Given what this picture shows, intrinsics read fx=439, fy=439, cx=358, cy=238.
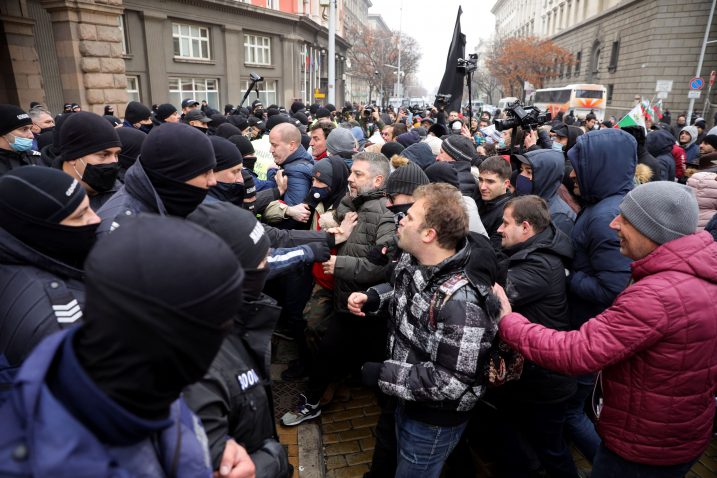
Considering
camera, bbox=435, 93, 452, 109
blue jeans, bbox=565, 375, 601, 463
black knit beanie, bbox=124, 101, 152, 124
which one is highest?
camera, bbox=435, 93, 452, 109

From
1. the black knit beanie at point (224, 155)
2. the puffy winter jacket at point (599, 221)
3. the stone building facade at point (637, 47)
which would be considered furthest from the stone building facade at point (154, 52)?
the stone building facade at point (637, 47)

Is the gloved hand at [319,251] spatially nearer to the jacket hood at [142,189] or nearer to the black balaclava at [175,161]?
the black balaclava at [175,161]

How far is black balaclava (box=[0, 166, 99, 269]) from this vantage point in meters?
1.69

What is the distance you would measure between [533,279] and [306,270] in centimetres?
217

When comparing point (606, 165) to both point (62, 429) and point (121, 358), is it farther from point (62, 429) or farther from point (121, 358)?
point (62, 429)

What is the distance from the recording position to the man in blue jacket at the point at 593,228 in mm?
2830

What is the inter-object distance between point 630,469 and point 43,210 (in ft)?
9.20

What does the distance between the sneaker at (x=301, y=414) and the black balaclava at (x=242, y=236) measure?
214 centimetres

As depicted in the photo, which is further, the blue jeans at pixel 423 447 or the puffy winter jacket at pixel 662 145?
the puffy winter jacket at pixel 662 145

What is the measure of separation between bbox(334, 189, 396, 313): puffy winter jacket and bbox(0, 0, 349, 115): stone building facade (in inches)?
436

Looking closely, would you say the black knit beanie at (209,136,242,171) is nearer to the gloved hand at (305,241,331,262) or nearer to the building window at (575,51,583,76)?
the gloved hand at (305,241,331,262)

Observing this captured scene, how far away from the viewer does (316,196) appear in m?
4.02

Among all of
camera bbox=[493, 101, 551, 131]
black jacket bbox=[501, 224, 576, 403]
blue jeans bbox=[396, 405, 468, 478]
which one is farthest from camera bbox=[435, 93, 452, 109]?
blue jeans bbox=[396, 405, 468, 478]

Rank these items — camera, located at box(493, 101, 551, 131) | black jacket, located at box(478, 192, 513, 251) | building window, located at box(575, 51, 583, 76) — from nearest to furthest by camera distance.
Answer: black jacket, located at box(478, 192, 513, 251)
camera, located at box(493, 101, 551, 131)
building window, located at box(575, 51, 583, 76)
